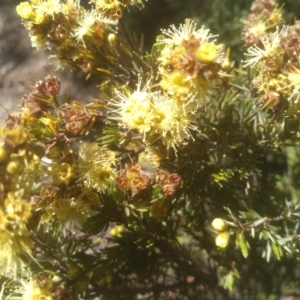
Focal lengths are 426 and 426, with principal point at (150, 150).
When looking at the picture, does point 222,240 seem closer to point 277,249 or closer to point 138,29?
point 277,249

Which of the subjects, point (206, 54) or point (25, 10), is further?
point (25, 10)

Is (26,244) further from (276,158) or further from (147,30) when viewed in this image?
(147,30)

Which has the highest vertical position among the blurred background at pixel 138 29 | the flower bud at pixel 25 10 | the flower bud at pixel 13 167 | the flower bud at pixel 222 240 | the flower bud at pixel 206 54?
the blurred background at pixel 138 29

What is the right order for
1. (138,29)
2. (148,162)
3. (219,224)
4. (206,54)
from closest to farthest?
(206,54), (219,224), (148,162), (138,29)

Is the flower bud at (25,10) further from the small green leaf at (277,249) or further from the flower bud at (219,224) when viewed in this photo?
the small green leaf at (277,249)

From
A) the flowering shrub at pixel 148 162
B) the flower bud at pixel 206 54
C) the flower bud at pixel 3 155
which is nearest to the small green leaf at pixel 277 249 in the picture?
the flowering shrub at pixel 148 162

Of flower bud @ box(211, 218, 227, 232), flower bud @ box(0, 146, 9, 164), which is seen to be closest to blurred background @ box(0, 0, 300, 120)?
flower bud @ box(0, 146, 9, 164)

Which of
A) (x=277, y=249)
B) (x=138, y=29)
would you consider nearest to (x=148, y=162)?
(x=277, y=249)

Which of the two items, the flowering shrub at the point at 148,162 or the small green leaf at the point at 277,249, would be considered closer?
the flowering shrub at the point at 148,162

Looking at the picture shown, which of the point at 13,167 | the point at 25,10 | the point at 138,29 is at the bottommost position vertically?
the point at 13,167
